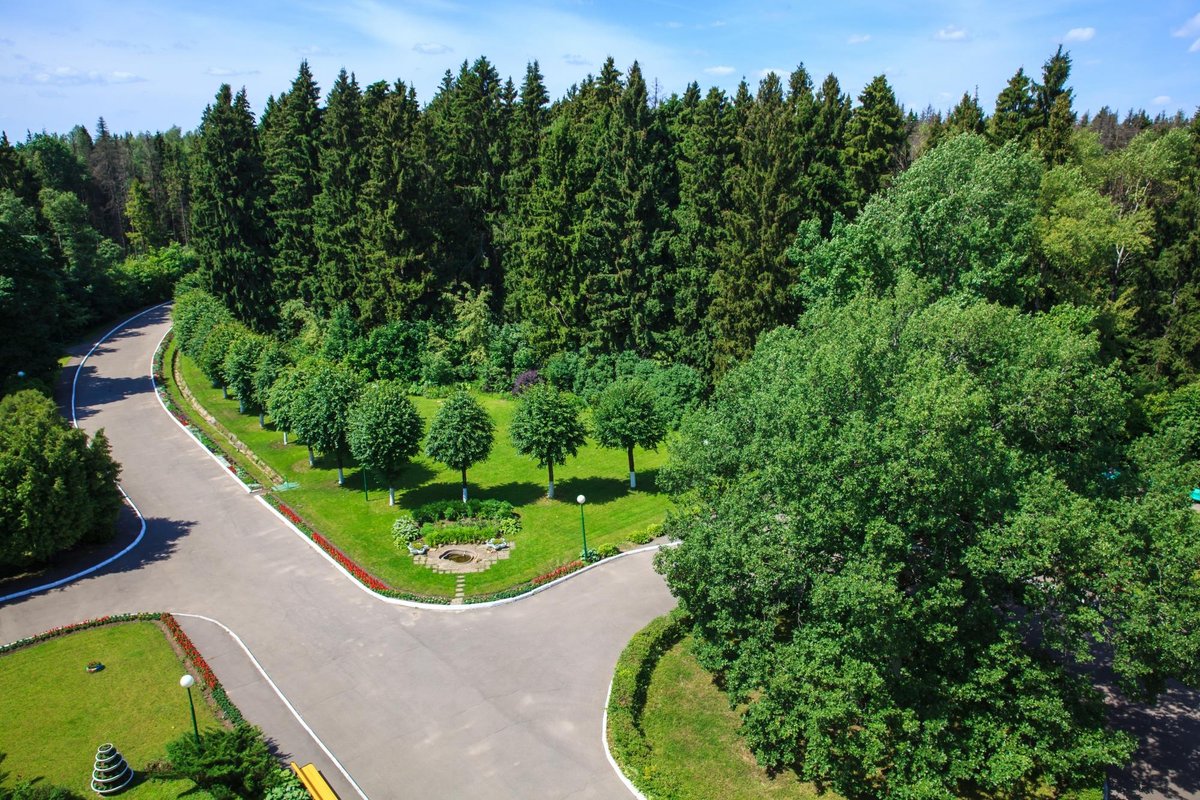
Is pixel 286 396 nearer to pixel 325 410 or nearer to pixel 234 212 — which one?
pixel 325 410

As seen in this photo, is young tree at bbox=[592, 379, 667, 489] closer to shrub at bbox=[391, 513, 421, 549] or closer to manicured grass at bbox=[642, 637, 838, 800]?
shrub at bbox=[391, 513, 421, 549]

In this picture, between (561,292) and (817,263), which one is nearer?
(817,263)

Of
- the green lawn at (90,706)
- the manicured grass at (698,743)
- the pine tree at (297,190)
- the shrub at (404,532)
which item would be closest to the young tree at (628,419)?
the shrub at (404,532)

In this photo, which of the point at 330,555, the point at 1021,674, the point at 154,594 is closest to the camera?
the point at 1021,674

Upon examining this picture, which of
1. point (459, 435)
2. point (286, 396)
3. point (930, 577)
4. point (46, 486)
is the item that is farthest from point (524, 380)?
point (930, 577)

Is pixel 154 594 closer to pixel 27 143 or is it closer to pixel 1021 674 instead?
pixel 1021 674

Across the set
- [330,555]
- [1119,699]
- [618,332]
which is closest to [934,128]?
[618,332]
